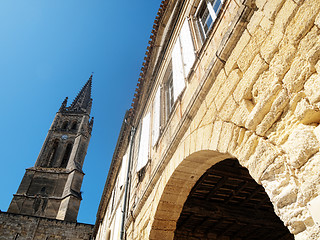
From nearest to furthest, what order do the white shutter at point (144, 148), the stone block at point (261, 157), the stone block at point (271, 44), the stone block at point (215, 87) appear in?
the stone block at point (261, 157), the stone block at point (271, 44), the stone block at point (215, 87), the white shutter at point (144, 148)

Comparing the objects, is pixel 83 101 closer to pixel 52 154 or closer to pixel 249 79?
pixel 52 154

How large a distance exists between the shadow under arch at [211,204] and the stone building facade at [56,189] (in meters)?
15.6

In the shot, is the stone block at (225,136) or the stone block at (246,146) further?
the stone block at (225,136)

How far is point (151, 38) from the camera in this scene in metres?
6.35

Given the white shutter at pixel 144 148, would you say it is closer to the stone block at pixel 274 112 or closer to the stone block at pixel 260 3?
the stone block at pixel 274 112

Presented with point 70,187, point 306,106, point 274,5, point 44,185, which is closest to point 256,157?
point 306,106

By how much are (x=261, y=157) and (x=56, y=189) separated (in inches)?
1011

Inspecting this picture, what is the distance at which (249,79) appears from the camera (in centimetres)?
187

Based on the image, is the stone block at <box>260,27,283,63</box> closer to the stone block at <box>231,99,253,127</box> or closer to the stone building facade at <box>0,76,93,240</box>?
the stone block at <box>231,99,253,127</box>

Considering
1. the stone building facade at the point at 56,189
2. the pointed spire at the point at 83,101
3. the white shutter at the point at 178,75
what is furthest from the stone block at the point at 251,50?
the pointed spire at the point at 83,101

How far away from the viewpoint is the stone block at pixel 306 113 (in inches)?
51.5

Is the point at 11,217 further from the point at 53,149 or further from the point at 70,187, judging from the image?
the point at 53,149

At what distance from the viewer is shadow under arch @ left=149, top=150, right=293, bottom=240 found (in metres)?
3.17

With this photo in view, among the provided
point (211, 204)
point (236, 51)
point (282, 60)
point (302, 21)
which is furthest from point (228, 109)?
point (211, 204)
